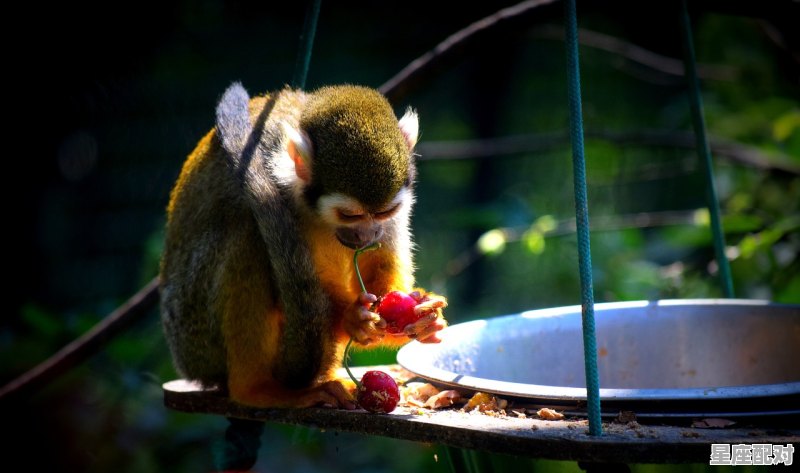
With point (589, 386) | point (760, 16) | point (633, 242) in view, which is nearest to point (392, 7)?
point (633, 242)

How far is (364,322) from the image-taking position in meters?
2.13

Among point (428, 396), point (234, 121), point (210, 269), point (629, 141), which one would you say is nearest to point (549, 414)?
point (428, 396)

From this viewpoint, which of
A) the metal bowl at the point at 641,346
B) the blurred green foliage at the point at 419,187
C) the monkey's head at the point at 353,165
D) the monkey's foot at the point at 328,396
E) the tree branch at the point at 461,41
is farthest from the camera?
the blurred green foliage at the point at 419,187

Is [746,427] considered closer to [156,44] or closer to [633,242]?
[633,242]

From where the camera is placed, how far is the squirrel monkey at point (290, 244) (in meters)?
2.09

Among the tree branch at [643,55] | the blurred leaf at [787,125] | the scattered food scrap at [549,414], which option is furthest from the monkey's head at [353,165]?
the blurred leaf at [787,125]

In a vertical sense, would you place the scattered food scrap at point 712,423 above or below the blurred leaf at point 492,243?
below

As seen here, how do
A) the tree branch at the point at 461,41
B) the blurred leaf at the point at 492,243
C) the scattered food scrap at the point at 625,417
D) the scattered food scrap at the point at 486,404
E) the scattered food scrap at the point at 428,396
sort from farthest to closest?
the blurred leaf at the point at 492,243 → the tree branch at the point at 461,41 → the scattered food scrap at the point at 428,396 → the scattered food scrap at the point at 486,404 → the scattered food scrap at the point at 625,417

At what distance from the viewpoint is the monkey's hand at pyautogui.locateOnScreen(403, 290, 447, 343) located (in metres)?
2.07

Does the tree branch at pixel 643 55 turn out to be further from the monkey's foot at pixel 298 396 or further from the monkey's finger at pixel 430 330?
the monkey's foot at pixel 298 396

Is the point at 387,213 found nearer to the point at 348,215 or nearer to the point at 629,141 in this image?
the point at 348,215

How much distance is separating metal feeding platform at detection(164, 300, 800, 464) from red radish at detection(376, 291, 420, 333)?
0.08m

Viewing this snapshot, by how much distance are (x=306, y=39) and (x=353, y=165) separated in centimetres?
61

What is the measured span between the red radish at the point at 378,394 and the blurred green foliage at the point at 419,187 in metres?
1.67
